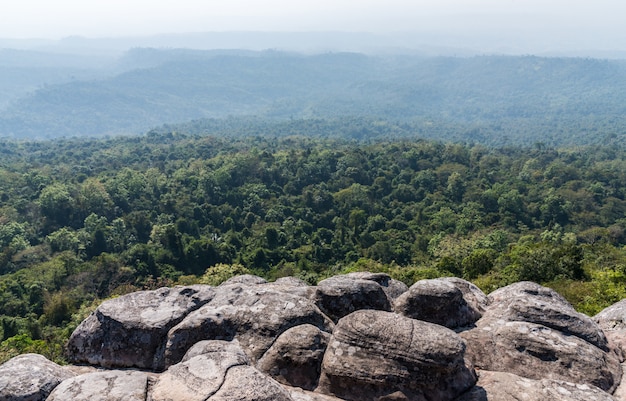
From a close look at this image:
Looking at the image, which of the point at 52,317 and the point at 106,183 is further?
the point at 106,183

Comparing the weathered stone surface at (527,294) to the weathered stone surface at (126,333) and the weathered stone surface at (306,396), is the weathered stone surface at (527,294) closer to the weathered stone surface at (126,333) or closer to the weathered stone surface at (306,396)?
the weathered stone surface at (306,396)

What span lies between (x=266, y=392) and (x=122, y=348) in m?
6.48

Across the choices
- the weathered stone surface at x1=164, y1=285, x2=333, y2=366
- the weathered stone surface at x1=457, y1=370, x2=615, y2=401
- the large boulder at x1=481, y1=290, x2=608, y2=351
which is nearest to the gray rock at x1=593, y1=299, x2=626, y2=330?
the large boulder at x1=481, y1=290, x2=608, y2=351

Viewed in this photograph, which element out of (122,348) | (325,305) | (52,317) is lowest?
(52,317)

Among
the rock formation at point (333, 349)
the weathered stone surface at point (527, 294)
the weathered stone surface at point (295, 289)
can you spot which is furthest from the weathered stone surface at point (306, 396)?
the weathered stone surface at point (527, 294)

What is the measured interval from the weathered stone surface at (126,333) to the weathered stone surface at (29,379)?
201 centimetres

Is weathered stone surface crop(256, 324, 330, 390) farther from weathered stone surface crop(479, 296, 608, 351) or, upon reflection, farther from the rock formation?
weathered stone surface crop(479, 296, 608, 351)

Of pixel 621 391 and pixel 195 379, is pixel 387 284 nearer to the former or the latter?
pixel 621 391

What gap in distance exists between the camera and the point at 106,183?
101438 millimetres

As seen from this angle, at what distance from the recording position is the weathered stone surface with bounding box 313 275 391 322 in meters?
15.1

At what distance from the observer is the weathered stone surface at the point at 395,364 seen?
1172 centimetres

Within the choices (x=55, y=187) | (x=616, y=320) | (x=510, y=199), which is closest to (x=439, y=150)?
(x=510, y=199)

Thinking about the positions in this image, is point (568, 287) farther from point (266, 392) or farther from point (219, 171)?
point (219, 171)

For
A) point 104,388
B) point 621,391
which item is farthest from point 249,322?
point 621,391
